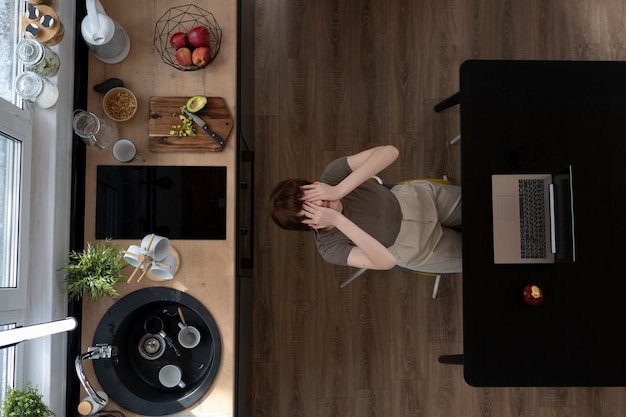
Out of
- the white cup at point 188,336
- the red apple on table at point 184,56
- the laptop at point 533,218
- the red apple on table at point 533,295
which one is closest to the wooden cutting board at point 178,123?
the red apple on table at point 184,56

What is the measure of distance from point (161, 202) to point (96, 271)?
0.38m

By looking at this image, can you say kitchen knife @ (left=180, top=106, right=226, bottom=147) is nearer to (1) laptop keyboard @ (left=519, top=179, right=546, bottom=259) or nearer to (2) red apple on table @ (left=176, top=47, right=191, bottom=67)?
(2) red apple on table @ (left=176, top=47, right=191, bottom=67)

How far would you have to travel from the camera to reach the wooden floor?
2.72 meters

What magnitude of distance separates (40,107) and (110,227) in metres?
0.56

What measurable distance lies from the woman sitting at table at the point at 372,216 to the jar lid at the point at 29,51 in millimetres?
1040

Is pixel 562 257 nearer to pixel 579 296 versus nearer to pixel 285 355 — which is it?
pixel 579 296

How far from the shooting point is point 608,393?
Result: 8.97 feet

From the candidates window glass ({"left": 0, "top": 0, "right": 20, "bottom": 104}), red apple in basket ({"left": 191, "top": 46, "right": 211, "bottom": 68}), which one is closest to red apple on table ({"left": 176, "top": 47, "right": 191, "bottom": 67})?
red apple in basket ({"left": 191, "top": 46, "right": 211, "bottom": 68})

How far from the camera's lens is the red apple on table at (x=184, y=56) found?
192 centimetres

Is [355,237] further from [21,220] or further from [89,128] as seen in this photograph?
[21,220]

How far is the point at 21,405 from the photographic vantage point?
5.23ft

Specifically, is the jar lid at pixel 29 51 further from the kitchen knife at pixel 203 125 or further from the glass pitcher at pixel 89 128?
the kitchen knife at pixel 203 125

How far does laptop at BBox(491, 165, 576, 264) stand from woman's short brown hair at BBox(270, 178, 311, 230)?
834mm

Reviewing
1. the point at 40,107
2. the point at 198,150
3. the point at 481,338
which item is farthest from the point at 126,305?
the point at 481,338
